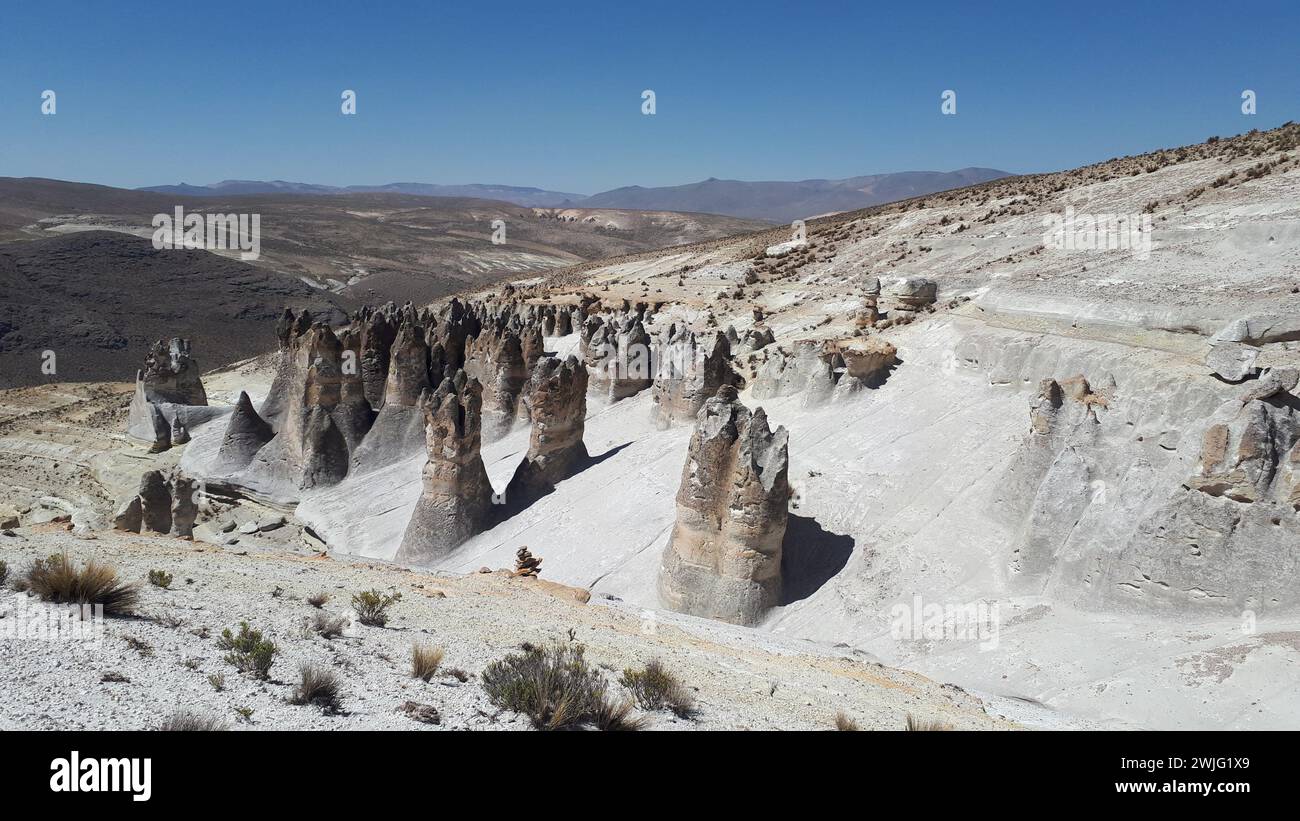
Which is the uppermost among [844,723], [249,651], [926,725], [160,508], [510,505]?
[249,651]

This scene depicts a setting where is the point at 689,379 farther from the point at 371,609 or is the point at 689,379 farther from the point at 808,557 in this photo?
the point at 371,609

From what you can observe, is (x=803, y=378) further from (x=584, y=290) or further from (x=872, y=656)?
(x=584, y=290)

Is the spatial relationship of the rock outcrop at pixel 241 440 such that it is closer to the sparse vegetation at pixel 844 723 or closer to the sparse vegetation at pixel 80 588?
the sparse vegetation at pixel 80 588

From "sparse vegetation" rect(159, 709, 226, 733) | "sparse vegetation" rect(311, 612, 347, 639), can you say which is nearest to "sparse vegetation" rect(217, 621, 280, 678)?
"sparse vegetation" rect(311, 612, 347, 639)

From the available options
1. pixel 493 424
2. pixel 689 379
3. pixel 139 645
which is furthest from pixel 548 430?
pixel 139 645

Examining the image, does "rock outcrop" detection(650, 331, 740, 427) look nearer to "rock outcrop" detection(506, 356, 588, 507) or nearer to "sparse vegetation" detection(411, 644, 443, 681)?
"rock outcrop" detection(506, 356, 588, 507)

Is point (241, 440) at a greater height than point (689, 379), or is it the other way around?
point (689, 379)
